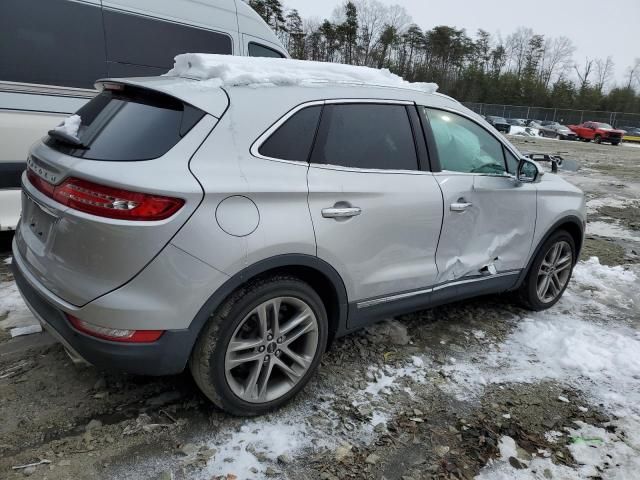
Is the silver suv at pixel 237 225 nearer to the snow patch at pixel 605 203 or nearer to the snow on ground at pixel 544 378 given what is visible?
the snow on ground at pixel 544 378

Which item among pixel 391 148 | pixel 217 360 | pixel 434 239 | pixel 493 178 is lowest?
pixel 217 360

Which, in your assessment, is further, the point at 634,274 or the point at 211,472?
the point at 634,274

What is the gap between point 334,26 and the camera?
6762 cm

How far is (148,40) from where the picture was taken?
17.7ft

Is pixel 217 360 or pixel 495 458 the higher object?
pixel 217 360

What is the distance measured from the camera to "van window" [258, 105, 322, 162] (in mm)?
2482

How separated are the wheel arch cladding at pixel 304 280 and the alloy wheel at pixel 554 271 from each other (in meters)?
2.22

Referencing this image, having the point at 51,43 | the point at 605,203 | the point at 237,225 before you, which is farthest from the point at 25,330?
the point at 605,203

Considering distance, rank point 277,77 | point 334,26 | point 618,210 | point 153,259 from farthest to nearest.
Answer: point 334,26
point 618,210
point 277,77
point 153,259

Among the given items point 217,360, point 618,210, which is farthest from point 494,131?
point 618,210

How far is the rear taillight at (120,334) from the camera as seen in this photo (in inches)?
85.6

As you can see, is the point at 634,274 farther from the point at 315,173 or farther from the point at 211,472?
the point at 211,472

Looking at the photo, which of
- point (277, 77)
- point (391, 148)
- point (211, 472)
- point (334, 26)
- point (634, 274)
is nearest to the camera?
point (211, 472)

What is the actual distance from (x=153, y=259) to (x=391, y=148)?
160 centimetres
